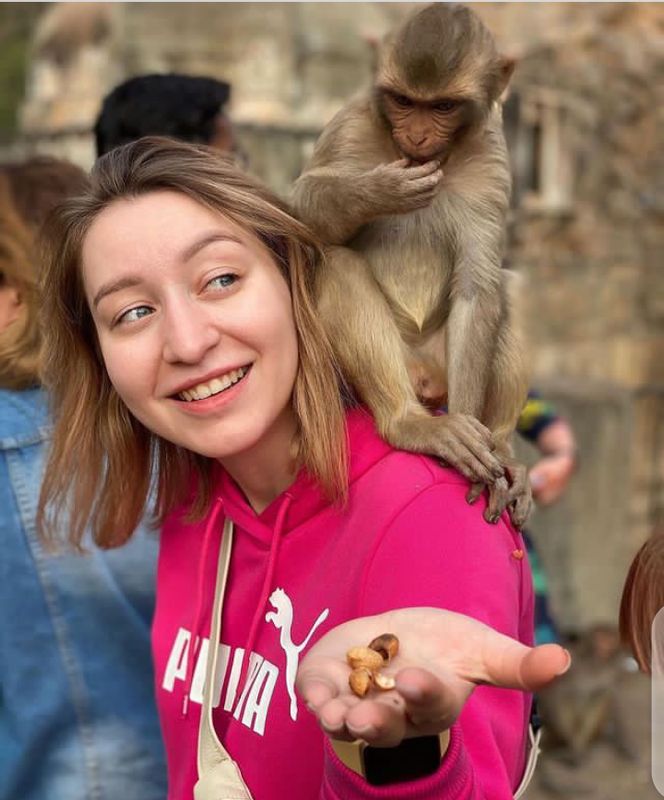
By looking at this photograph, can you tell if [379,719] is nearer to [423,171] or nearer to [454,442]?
[454,442]

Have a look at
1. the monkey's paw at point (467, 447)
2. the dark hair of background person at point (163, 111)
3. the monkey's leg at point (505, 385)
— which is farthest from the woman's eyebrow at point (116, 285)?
the dark hair of background person at point (163, 111)

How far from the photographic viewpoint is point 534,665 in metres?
0.89

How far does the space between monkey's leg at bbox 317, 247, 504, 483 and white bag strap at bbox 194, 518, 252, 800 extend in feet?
1.08

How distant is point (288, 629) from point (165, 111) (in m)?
1.52

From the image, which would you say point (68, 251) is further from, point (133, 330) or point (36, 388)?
point (36, 388)

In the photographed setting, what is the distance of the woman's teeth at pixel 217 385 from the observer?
4.42ft

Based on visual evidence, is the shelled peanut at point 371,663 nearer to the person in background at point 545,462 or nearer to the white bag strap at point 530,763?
the white bag strap at point 530,763

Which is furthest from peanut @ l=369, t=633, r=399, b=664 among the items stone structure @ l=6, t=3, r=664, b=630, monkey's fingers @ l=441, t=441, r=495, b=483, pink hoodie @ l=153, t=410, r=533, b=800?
stone structure @ l=6, t=3, r=664, b=630

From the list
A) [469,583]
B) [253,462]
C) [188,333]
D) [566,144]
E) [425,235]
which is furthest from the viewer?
[566,144]

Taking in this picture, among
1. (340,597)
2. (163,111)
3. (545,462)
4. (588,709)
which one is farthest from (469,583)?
(588,709)

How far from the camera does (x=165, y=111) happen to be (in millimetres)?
2496

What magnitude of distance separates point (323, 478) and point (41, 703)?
84 cm

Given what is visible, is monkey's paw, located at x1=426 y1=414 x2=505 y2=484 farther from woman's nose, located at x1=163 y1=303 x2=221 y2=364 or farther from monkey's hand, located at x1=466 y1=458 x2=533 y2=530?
woman's nose, located at x1=163 y1=303 x2=221 y2=364

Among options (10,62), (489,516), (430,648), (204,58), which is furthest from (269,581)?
(10,62)
